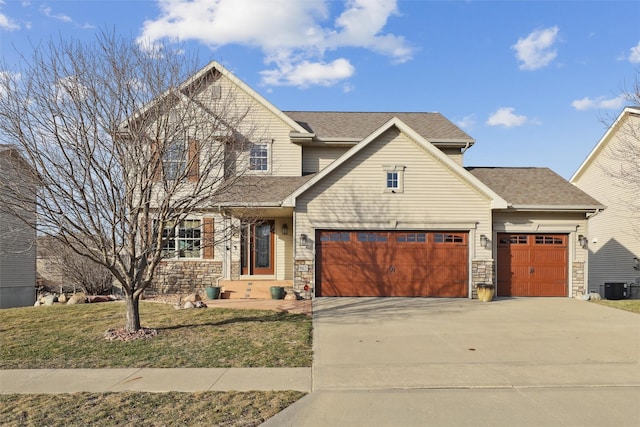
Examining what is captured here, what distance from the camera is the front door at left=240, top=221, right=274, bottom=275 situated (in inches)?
653

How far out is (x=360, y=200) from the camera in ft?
49.9

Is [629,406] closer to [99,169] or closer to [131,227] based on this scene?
[131,227]

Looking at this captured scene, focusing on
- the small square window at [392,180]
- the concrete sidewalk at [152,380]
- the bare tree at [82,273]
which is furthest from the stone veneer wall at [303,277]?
the bare tree at [82,273]

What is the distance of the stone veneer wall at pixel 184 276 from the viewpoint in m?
16.1

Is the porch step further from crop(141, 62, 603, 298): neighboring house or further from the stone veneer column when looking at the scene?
the stone veneer column

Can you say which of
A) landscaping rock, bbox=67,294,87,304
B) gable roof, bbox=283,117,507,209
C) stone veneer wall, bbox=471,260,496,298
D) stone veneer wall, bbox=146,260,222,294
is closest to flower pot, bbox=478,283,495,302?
→ stone veneer wall, bbox=471,260,496,298

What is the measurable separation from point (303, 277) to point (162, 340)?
6.79m

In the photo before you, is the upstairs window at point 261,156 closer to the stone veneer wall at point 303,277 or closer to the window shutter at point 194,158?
the stone veneer wall at point 303,277

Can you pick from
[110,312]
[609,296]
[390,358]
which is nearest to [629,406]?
[390,358]

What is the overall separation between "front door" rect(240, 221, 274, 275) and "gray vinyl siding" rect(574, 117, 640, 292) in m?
16.4

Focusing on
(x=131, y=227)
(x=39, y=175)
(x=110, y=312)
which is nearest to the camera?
(x=39, y=175)

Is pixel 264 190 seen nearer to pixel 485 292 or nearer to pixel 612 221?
pixel 485 292

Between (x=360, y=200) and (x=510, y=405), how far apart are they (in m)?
10.4

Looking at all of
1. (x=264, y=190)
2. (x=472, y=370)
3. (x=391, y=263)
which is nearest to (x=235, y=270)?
(x=264, y=190)
